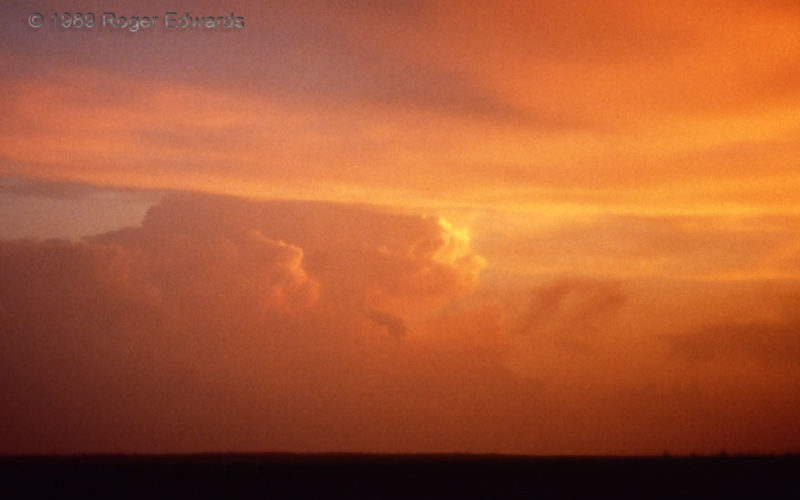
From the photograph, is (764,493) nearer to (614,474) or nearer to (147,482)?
(614,474)

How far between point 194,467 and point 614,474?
68.6 feet

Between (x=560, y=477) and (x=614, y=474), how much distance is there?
3.01 metres

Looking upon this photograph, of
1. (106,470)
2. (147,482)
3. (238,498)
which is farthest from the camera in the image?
(106,470)

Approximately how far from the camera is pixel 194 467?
50188 mm

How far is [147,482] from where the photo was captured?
42781 mm

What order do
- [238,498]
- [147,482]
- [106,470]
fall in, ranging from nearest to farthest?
[238,498], [147,482], [106,470]

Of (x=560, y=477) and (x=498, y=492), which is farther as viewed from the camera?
(x=560, y=477)

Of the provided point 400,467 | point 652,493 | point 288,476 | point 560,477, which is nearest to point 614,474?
point 560,477

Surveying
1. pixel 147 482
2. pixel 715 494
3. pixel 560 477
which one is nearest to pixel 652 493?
pixel 715 494

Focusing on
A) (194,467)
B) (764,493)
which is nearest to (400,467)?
(194,467)

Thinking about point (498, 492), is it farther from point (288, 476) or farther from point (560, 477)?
point (288, 476)

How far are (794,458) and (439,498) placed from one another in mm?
23090

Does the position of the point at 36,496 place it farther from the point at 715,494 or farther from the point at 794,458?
the point at 794,458

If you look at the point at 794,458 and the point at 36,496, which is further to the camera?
the point at 794,458
